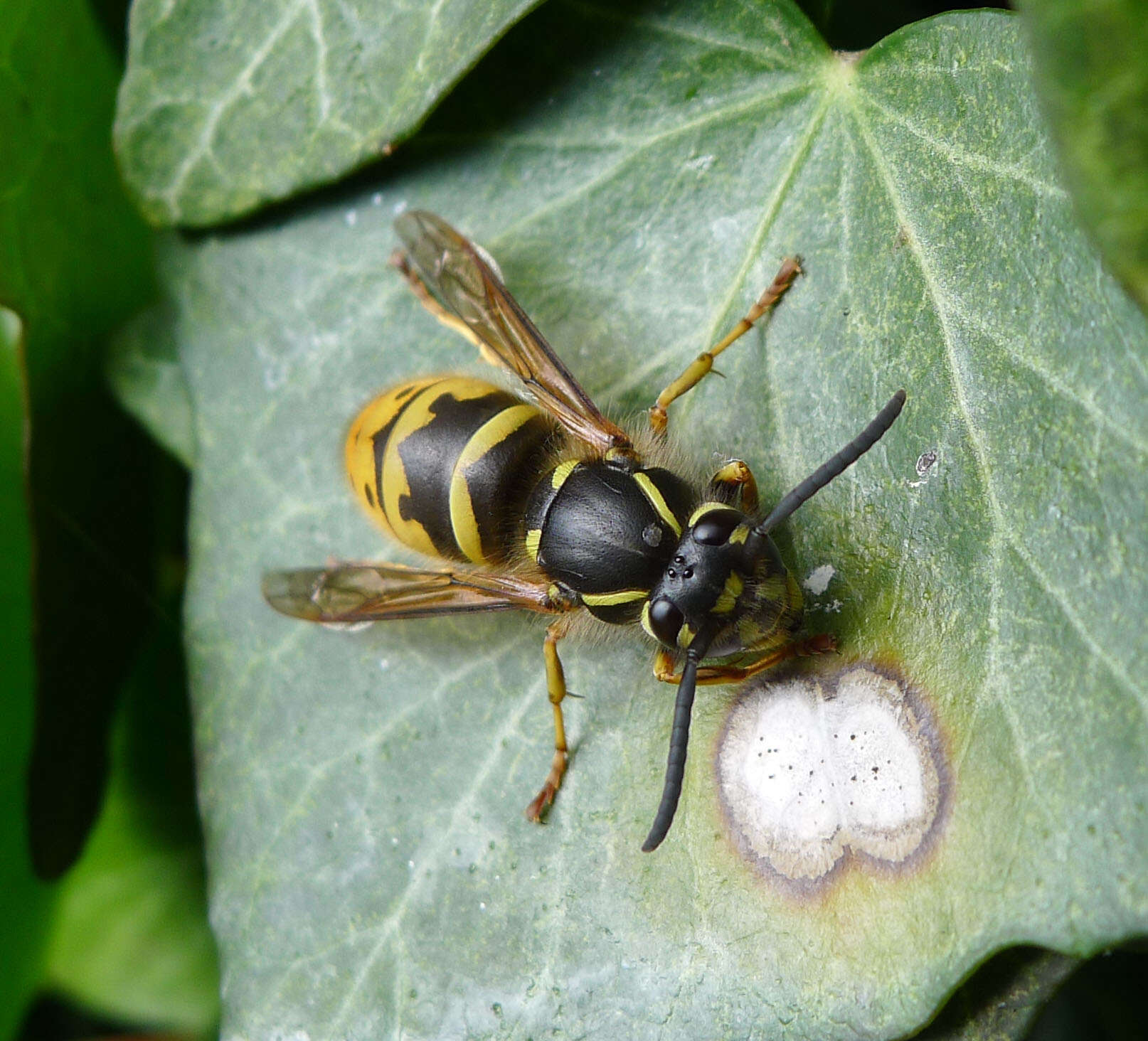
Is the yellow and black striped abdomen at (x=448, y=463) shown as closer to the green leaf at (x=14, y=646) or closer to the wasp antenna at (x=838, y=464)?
the wasp antenna at (x=838, y=464)

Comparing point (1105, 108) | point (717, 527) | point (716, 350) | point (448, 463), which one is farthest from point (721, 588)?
point (1105, 108)

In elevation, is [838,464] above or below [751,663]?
above

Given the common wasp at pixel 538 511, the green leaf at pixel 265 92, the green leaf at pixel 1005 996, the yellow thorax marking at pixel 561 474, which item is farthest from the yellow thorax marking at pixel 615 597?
the green leaf at pixel 265 92

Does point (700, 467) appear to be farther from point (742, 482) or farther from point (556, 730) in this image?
point (556, 730)

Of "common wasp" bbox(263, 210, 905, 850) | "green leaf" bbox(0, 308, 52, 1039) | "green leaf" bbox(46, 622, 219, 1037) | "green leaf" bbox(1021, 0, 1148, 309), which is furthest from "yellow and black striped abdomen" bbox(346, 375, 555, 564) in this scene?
"green leaf" bbox(1021, 0, 1148, 309)

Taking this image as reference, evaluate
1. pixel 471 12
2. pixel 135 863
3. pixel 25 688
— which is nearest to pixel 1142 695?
pixel 471 12

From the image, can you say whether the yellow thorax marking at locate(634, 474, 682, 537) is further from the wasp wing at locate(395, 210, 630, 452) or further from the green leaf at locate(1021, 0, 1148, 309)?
the green leaf at locate(1021, 0, 1148, 309)
